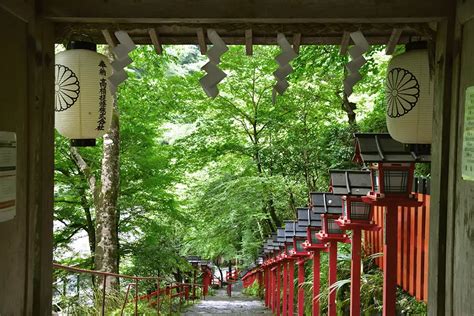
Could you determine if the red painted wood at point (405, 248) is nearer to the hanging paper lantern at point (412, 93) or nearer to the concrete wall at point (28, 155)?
the hanging paper lantern at point (412, 93)

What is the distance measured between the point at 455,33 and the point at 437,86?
1.30 feet

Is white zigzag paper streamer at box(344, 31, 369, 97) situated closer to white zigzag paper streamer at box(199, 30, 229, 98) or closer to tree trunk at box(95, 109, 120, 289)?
white zigzag paper streamer at box(199, 30, 229, 98)

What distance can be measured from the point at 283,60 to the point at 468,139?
1512 mm

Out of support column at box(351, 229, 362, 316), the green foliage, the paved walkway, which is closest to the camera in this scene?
support column at box(351, 229, 362, 316)

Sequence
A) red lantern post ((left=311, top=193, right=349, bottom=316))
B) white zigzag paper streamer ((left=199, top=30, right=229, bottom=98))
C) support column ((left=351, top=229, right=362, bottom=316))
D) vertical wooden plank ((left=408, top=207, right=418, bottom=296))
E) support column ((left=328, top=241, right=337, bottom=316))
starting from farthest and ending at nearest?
red lantern post ((left=311, top=193, right=349, bottom=316)) < support column ((left=328, top=241, right=337, bottom=316)) < support column ((left=351, top=229, right=362, bottom=316)) < vertical wooden plank ((left=408, top=207, right=418, bottom=296)) < white zigzag paper streamer ((left=199, top=30, right=229, bottom=98))

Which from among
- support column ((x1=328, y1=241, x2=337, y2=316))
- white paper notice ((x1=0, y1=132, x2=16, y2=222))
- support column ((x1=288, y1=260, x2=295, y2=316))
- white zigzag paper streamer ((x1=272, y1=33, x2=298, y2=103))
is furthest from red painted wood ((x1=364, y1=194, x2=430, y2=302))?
support column ((x1=288, y1=260, x2=295, y2=316))

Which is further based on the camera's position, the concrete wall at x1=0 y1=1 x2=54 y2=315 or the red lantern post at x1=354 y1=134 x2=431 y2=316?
the red lantern post at x1=354 y1=134 x2=431 y2=316

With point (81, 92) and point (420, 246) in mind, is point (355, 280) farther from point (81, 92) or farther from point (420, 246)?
point (81, 92)

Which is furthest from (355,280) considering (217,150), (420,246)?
(217,150)

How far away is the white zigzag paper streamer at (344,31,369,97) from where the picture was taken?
12.4 ft

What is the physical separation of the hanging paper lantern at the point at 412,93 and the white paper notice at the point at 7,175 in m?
2.97

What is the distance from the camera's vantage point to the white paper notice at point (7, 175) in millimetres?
2932

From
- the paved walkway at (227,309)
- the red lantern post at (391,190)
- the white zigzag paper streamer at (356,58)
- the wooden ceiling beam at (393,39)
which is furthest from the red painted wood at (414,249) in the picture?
the paved walkway at (227,309)

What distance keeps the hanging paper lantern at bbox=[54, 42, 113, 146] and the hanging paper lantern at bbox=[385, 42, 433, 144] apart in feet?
8.55
